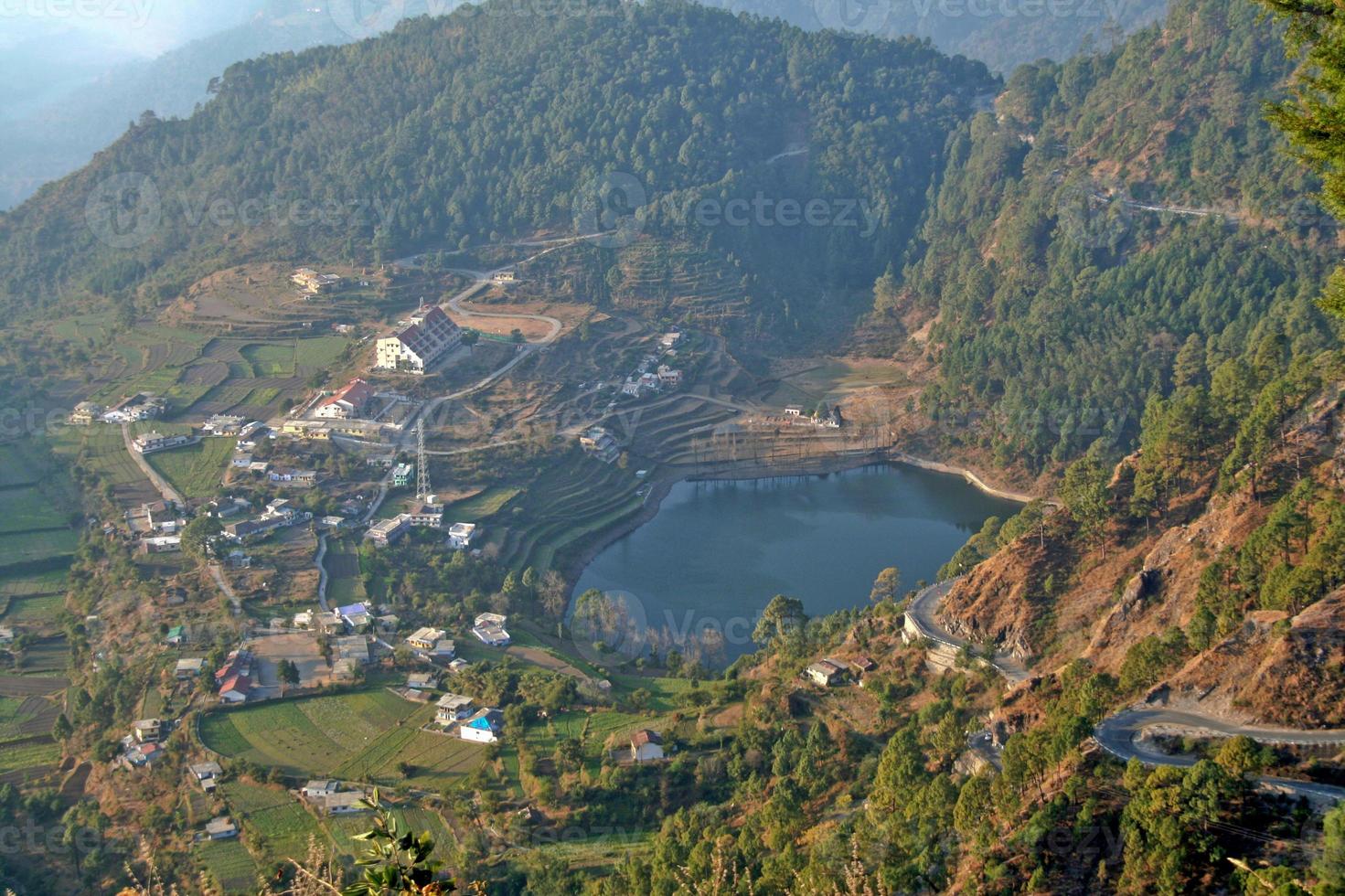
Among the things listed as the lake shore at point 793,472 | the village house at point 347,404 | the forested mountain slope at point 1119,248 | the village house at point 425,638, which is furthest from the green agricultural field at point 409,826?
the forested mountain slope at point 1119,248

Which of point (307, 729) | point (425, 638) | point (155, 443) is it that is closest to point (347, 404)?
point (155, 443)

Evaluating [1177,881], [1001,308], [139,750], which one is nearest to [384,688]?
[139,750]

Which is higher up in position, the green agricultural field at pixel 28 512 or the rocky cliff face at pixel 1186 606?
the rocky cliff face at pixel 1186 606

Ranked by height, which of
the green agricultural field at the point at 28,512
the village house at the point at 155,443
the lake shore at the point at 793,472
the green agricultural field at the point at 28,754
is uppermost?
the village house at the point at 155,443

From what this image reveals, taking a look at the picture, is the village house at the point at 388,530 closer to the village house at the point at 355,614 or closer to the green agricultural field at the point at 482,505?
the green agricultural field at the point at 482,505

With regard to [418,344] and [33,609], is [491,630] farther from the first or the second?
[418,344]

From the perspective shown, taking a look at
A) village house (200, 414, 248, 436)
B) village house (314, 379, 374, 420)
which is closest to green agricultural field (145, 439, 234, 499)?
village house (200, 414, 248, 436)

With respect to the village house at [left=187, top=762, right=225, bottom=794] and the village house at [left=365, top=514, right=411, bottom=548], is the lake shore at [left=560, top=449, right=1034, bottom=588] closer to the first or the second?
the village house at [left=365, top=514, right=411, bottom=548]
